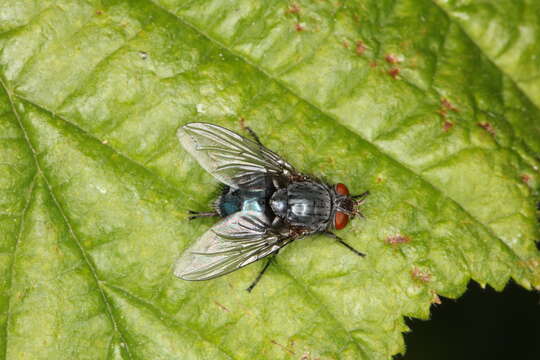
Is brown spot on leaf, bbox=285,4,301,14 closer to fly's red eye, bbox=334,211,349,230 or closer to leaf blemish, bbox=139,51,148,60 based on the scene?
leaf blemish, bbox=139,51,148,60

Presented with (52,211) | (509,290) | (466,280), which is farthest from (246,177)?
(509,290)

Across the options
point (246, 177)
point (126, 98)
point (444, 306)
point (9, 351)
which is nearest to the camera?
point (9, 351)

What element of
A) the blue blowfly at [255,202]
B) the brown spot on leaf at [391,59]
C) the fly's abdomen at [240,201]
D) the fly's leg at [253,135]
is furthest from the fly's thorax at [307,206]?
the brown spot on leaf at [391,59]

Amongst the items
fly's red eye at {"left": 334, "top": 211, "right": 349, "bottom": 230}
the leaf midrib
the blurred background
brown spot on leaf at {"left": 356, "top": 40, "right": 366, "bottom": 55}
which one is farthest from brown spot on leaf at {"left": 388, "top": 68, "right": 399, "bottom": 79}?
→ the leaf midrib

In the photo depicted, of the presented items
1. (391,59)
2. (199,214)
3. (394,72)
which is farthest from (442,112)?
(199,214)

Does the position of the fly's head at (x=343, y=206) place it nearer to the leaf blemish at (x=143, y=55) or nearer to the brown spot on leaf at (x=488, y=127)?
the brown spot on leaf at (x=488, y=127)

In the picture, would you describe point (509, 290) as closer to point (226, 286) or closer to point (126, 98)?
point (226, 286)
